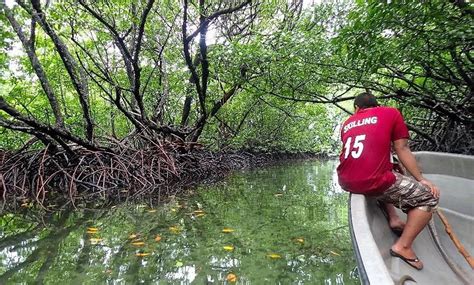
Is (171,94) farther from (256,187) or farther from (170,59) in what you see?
(256,187)

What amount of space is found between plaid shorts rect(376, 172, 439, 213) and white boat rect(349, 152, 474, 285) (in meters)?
0.20

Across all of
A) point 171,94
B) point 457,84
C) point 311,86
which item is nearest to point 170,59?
point 171,94

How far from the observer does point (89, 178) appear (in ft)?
20.1

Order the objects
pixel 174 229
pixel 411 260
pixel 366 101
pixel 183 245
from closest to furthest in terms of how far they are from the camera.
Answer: pixel 411 260, pixel 366 101, pixel 183 245, pixel 174 229

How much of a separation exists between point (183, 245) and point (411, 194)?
2.05m

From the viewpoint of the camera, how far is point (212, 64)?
671 cm

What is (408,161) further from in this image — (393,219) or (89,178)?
(89,178)

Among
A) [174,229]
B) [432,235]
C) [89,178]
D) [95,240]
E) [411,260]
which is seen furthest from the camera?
[89,178]

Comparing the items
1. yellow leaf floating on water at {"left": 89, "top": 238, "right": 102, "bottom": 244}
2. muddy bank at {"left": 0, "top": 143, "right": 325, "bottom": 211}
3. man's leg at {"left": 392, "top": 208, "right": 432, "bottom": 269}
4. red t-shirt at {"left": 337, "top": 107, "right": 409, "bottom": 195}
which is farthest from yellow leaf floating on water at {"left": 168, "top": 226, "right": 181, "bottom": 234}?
man's leg at {"left": 392, "top": 208, "right": 432, "bottom": 269}

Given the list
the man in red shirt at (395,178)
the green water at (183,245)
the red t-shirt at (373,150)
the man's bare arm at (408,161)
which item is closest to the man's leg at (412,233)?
the man in red shirt at (395,178)

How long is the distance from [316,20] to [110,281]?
19.5 feet

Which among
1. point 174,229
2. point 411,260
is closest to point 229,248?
point 174,229

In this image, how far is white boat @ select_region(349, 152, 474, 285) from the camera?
145 cm

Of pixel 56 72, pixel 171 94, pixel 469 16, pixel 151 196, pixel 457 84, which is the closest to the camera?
pixel 469 16
